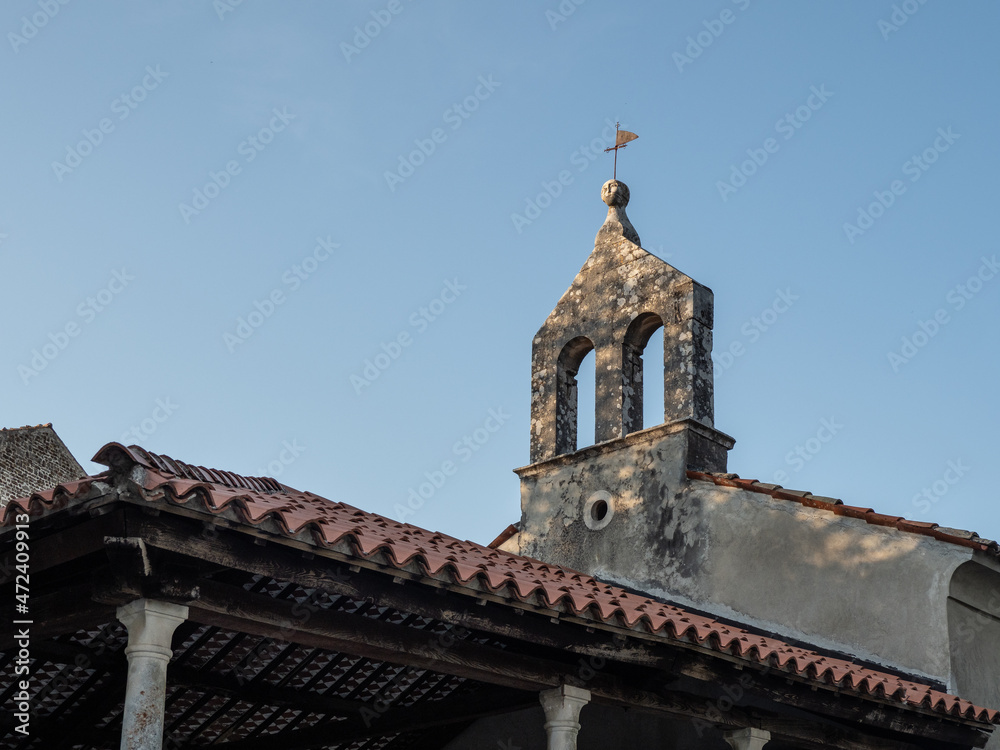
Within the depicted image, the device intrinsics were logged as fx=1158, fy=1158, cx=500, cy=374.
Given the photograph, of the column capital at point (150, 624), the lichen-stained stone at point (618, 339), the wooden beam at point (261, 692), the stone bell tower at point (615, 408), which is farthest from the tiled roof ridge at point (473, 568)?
the lichen-stained stone at point (618, 339)

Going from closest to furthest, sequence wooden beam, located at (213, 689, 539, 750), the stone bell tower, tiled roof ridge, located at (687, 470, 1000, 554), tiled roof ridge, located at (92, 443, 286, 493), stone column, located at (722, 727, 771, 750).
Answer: tiled roof ridge, located at (92, 443, 286, 493) < wooden beam, located at (213, 689, 539, 750) < stone column, located at (722, 727, 771, 750) < tiled roof ridge, located at (687, 470, 1000, 554) < the stone bell tower

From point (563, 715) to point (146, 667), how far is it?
278 cm

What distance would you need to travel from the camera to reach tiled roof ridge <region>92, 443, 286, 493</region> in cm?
464

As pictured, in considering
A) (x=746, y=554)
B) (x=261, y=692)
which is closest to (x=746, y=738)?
(x=746, y=554)

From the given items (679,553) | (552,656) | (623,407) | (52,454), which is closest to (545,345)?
(623,407)

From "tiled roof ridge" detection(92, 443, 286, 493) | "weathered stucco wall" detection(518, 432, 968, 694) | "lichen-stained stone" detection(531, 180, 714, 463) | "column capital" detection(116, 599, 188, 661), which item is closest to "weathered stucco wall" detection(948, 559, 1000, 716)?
"weathered stucco wall" detection(518, 432, 968, 694)

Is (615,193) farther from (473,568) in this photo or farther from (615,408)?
(473,568)

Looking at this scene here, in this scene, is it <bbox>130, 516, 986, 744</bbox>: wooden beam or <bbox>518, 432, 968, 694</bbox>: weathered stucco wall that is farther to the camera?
<bbox>518, 432, 968, 694</bbox>: weathered stucco wall

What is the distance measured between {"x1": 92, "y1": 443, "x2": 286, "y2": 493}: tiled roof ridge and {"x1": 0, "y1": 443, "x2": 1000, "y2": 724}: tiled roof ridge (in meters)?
0.02

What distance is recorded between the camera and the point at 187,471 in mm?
6918

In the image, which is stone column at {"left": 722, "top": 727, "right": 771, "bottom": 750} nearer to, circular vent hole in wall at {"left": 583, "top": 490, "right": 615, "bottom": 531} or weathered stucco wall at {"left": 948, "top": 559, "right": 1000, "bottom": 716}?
weathered stucco wall at {"left": 948, "top": 559, "right": 1000, "bottom": 716}

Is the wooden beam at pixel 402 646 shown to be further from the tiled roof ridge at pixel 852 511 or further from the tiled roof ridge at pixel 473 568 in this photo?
the tiled roof ridge at pixel 852 511

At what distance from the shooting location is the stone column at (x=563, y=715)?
22.7 feet

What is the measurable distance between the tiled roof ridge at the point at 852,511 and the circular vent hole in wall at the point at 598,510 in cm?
100
